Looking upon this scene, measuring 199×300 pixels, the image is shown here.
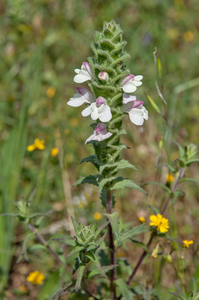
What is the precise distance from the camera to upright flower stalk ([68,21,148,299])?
1.57 meters

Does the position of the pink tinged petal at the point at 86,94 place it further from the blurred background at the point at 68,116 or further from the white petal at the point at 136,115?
the blurred background at the point at 68,116

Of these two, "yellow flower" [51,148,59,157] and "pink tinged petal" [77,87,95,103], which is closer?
"pink tinged petal" [77,87,95,103]

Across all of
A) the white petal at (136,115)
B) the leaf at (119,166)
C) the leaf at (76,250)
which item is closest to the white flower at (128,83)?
the white petal at (136,115)

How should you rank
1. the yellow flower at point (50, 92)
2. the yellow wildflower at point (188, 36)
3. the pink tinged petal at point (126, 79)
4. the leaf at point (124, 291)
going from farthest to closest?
the yellow wildflower at point (188, 36) → the yellow flower at point (50, 92) → the leaf at point (124, 291) → the pink tinged petal at point (126, 79)

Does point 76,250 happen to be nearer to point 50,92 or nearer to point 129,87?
point 129,87

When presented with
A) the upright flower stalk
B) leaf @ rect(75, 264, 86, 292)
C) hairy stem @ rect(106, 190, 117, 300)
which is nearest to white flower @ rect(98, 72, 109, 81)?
the upright flower stalk

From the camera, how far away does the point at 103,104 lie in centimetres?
159

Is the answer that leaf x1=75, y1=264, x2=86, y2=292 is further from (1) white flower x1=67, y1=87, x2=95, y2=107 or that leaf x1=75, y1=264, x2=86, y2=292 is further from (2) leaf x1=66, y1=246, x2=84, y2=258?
(1) white flower x1=67, y1=87, x2=95, y2=107

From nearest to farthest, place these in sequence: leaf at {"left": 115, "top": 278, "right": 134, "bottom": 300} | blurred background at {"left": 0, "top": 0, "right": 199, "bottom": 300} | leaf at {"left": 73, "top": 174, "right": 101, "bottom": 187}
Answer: leaf at {"left": 73, "top": 174, "right": 101, "bottom": 187}, leaf at {"left": 115, "top": 278, "right": 134, "bottom": 300}, blurred background at {"left": 0, "top": 0, "right": 199, "bottom": 300}

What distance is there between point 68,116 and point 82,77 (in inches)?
113

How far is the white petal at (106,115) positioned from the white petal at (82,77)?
23 centimetres

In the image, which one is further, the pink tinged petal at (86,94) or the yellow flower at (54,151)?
the yellow flower at (54,151)

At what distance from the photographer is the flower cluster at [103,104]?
5.16ft

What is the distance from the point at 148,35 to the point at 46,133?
309cm
